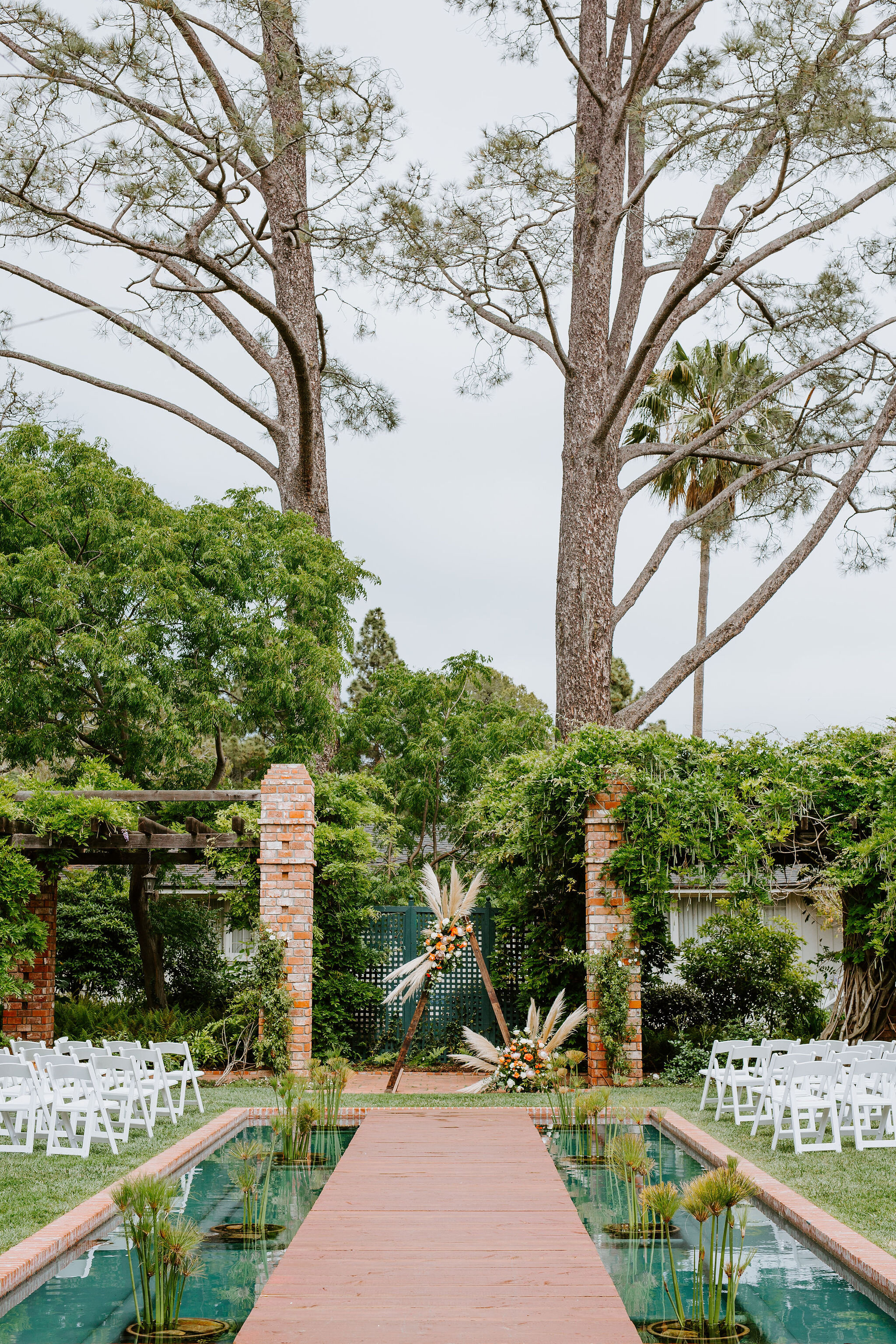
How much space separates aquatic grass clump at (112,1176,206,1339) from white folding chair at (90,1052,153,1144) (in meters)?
3.61

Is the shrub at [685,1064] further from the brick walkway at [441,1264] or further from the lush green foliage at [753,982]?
the brick walkway at [441,1264]

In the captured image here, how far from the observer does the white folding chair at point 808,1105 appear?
825cm

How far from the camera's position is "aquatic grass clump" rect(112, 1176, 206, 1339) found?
4645 millimetres

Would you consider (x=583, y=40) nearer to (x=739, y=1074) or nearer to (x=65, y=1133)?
(x=739, y=1074)

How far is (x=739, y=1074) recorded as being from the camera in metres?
9.60

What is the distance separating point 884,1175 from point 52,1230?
4857 millimetres

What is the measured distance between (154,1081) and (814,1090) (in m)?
5.06

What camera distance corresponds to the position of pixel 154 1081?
30.8 feet

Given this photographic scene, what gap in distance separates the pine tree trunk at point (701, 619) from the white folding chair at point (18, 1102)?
67.7 ft

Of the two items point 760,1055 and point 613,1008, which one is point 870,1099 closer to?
point 760,1055

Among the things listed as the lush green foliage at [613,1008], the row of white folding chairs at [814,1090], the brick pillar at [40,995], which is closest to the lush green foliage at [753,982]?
the lush green foliage at [613,1008]

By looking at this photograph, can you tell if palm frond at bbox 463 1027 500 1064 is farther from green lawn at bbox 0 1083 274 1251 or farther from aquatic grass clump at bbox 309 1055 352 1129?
green lawn at bbox 0 1083 274 1251

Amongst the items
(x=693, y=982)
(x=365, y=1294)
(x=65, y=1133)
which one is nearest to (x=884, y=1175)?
(x=365, y=1294)

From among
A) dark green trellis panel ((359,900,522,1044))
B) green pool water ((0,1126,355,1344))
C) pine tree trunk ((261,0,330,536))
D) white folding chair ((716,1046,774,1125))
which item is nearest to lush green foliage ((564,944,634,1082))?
white folding chair ((716,1046,774,1125))
